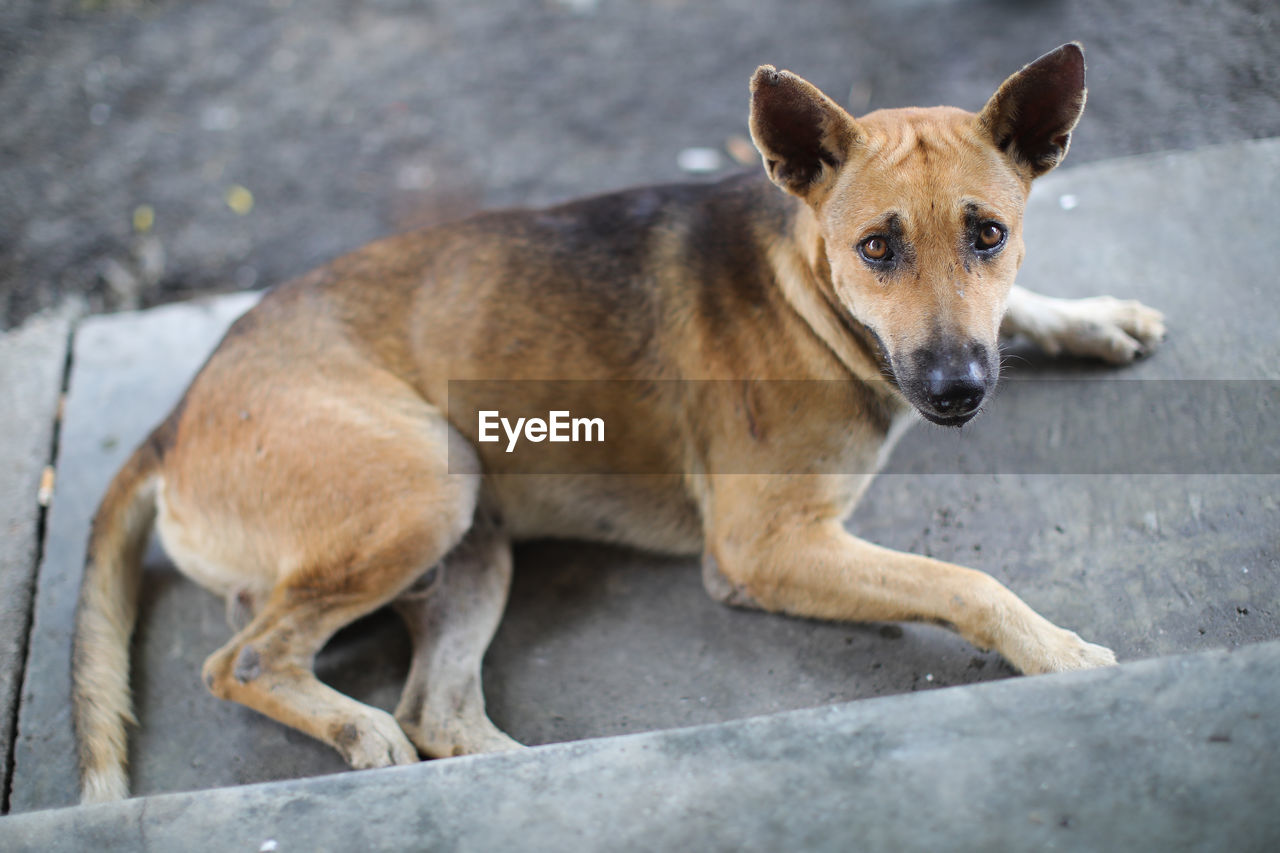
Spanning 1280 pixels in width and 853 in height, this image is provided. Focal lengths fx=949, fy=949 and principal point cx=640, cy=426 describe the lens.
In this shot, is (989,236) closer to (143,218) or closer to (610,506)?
(610,506)

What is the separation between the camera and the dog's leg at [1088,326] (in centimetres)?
317

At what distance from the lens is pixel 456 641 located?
9.81 ft

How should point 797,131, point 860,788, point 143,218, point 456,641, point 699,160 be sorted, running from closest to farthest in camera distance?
point 860,788, point 797,131, point 456,641, point 699,160, point 143,218

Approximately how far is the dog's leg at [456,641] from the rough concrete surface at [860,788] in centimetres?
62

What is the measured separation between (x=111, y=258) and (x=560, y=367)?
308 centimetres

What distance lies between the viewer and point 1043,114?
8.03 ft

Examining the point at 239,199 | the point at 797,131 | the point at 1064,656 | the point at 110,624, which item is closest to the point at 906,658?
the point at 1064,656

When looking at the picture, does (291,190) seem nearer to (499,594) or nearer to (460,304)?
(460,304)

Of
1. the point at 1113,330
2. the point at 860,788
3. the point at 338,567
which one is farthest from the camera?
the point at 1113,330

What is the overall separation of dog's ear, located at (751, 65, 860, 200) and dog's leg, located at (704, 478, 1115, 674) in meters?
0.92

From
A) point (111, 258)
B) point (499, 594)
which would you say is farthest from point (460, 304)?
point (111, 258)

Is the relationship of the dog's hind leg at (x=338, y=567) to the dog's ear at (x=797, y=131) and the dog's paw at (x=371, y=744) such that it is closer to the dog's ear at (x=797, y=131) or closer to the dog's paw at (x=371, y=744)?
the dog's paw at (x=371, y=744)

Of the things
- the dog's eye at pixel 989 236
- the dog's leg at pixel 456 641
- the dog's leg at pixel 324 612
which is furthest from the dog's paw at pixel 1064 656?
the dog's leg at pixel 324 612

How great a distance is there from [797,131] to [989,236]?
57 centimetres
